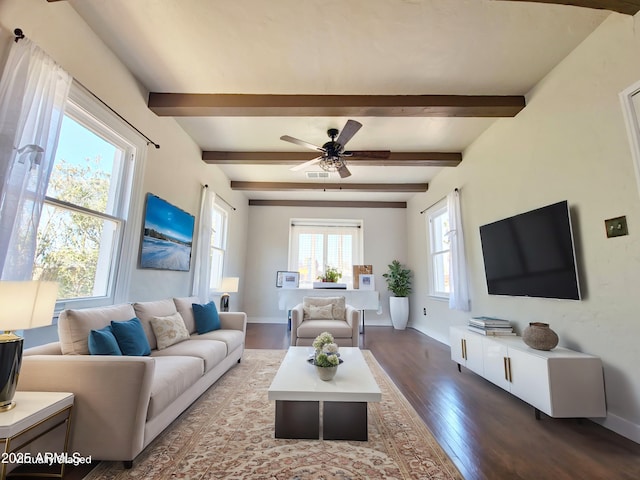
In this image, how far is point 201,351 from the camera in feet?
8.17

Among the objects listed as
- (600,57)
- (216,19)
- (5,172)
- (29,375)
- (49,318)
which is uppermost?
(216,19)

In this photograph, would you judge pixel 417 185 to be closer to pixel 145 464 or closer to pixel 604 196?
pixel 604 196

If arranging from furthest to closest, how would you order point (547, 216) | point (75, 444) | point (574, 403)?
point (547, 216)
point (574, 403)
point (75, 444)

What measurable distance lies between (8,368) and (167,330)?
1.33 metres

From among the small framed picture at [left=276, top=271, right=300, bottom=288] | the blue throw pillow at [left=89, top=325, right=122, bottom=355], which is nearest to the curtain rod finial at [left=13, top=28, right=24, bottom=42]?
the blue throw pillow at [left=89, top=325, right=122, bottom=355]

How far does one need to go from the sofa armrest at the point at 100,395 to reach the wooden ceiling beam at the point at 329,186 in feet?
15.2

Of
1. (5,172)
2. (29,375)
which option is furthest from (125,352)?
(5,172)

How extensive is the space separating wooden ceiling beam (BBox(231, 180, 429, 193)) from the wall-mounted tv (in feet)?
6.54

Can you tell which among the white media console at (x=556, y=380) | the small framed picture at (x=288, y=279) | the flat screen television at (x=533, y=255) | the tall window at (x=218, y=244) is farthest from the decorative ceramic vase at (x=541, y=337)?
the small framed picture at (x=288, y=279)

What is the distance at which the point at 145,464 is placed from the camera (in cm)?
161

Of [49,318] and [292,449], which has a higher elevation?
[49,318]

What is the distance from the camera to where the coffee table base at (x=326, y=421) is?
74.2 inches

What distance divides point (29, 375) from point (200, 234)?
2.81 metres

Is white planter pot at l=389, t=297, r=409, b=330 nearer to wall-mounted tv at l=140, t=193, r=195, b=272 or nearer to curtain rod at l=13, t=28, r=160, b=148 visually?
wall-mounted tv at l=140, t=193, r=195, b=272
